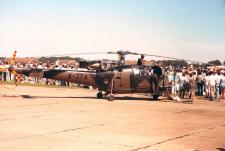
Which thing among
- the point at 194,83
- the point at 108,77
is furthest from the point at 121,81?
the point at 194,83

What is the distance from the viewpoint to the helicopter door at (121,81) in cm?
2252

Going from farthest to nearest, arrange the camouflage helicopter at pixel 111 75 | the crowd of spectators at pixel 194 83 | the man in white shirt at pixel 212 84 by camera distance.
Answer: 1. the man in white shirt at pixel 212 84
2. the crowd of spectators at pixel 194 83
3. the camouflage helicopter at pixel 111 75

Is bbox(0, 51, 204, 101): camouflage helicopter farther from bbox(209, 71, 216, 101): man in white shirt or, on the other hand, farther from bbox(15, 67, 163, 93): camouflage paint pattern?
bbox(209, 71, 216, 101): man in white shirt

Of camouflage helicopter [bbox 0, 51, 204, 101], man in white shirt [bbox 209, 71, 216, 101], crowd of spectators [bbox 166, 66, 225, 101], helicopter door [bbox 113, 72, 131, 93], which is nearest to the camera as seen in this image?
camouflage helicopter [bbox 0, 51, 204, 101]

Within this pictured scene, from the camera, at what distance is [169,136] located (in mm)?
11148

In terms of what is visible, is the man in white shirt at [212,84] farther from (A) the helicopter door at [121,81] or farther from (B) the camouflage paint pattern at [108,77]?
(A) the helicopter door at [121,81]

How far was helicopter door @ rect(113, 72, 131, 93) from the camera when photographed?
22.5 metres

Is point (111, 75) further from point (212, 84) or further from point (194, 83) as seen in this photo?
point (212, 84)

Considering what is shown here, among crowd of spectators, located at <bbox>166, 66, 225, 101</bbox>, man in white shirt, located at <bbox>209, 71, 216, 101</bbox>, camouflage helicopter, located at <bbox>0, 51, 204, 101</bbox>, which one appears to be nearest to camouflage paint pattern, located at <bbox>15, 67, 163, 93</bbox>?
camouflage helicopter, located at <bbox>0, 51, 204, 101</bbox>

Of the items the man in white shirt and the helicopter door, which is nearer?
the helicopter door

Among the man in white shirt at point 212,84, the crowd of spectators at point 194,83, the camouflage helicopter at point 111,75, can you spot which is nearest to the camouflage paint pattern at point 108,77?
the camouflage helicopter at point 111,75

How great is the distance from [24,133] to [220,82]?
1857 cm

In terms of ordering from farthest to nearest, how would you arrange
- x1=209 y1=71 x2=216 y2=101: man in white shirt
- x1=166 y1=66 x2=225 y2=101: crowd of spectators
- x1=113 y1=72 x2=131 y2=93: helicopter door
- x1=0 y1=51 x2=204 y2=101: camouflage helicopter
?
x1=209 y1=71 x2=216 y2=101: man in white shirt, x1=166 y1=66 x2=225 y2=101: crowd of spectators, x1=113 y1=72 x2=131 y2=93: helicopter door, x1=0 y1=51 x2=204 y2=101: camouflage helicopter

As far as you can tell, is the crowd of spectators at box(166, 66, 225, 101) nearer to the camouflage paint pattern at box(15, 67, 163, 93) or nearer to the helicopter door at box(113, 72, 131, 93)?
the camouflage paint pattern at box(15, 67, 163, 93)
